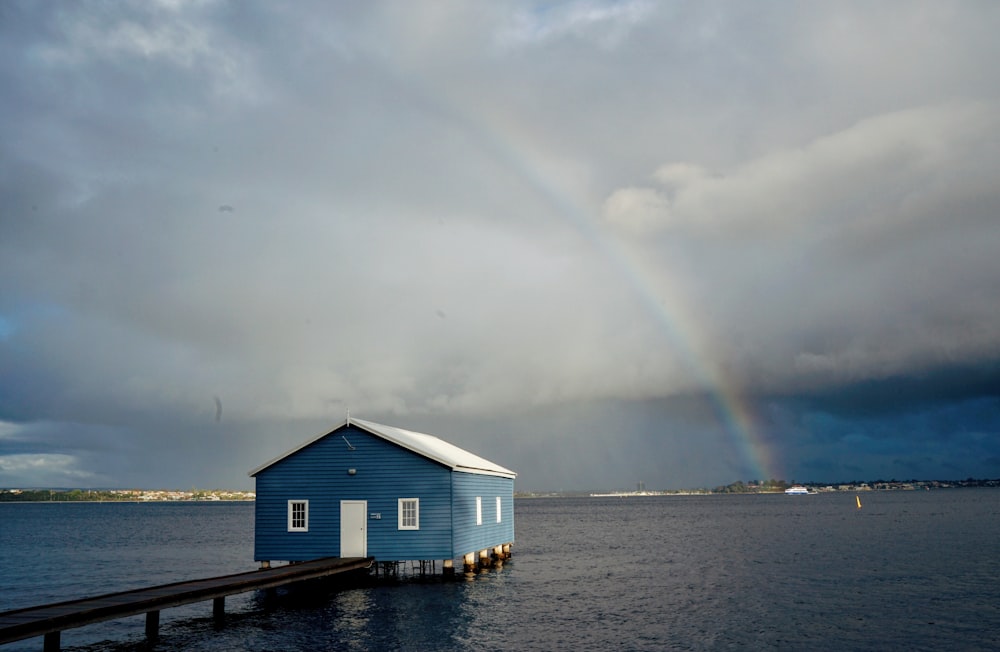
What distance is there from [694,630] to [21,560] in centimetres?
6612

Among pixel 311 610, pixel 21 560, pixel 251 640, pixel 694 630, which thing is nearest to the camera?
pixel 251 640

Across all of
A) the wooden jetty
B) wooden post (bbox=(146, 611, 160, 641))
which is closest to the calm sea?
wooden post (bbox=(146, 611, 160, 641))

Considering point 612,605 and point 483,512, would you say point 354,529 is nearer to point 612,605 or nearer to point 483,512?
point 483,512

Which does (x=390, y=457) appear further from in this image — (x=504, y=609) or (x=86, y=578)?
(x=86, y=578)

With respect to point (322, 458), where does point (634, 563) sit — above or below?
below

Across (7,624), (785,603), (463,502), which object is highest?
(463,502)

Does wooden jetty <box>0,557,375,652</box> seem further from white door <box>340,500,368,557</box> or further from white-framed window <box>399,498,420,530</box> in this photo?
white-framed window <box>399,498,420,530</box>

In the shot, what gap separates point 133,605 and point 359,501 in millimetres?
15360

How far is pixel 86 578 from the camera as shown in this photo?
2138 inches

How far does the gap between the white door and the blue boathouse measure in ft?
0.15

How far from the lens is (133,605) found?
79.6ft

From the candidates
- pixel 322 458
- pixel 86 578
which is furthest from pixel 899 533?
pixel 86 578

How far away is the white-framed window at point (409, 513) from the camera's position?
38.7 meters

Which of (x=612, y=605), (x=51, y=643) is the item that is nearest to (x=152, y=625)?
(x=51, y=643)
